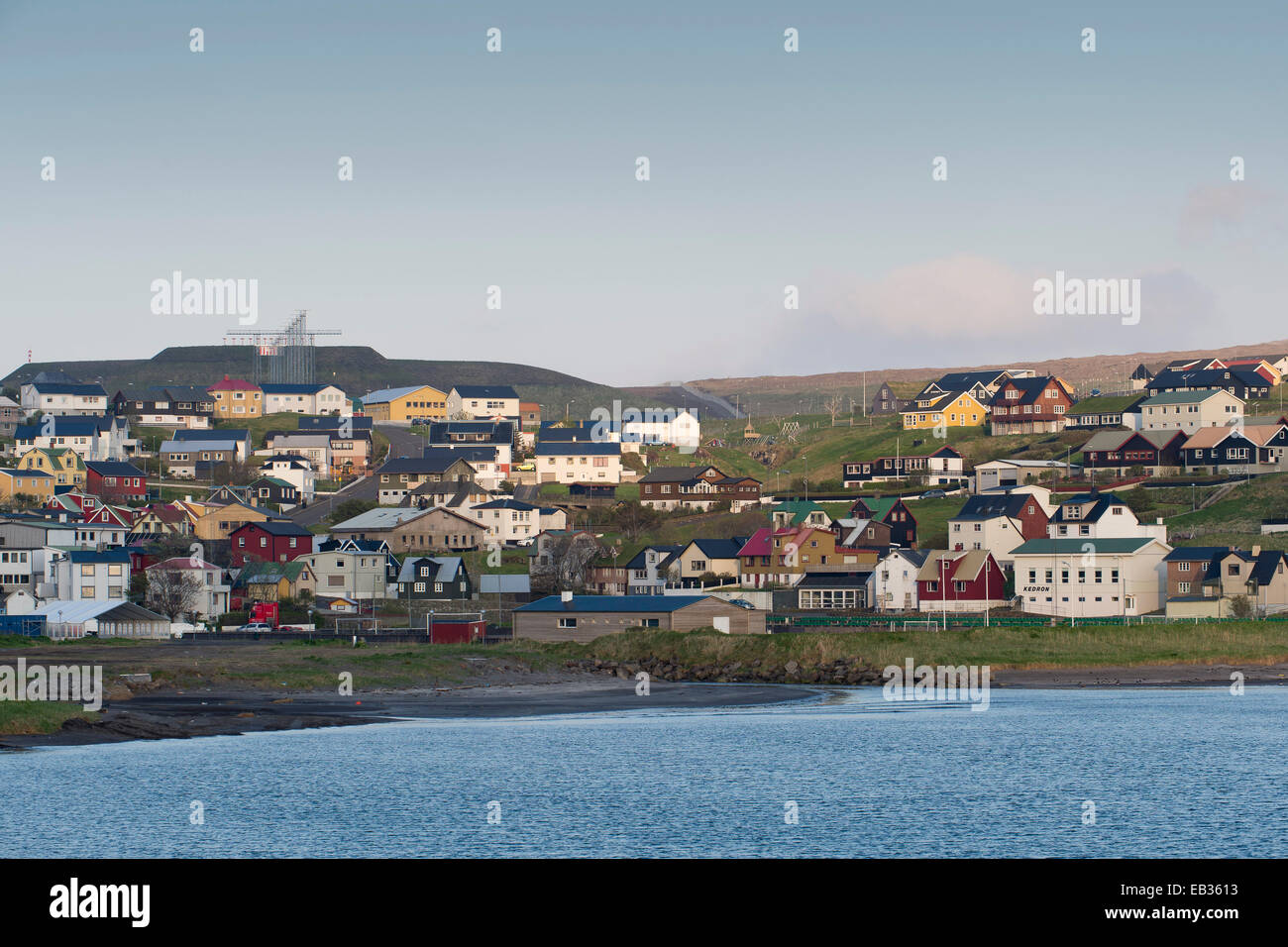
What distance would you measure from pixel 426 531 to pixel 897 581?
36640 mm

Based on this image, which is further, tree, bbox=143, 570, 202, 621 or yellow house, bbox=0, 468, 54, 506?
yellow house, bbox=0, 468, 54, 506

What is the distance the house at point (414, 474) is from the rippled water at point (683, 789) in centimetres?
6836

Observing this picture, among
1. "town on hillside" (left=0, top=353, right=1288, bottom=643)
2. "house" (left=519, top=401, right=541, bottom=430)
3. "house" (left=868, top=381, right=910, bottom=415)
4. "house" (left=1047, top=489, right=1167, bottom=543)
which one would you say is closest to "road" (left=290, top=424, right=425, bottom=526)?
"town on hillside" (left=0, top=353, right=1288, bottom=643)

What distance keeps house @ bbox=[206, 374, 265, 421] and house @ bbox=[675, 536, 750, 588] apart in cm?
7834

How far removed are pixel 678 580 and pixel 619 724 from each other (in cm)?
4229

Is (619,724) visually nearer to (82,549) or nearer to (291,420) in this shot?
(82,549)

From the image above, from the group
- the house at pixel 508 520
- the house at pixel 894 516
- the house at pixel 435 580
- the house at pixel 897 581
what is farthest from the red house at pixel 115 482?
the house at pixel 897 581

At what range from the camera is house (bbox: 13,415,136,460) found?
125 m

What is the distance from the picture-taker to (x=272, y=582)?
276ft

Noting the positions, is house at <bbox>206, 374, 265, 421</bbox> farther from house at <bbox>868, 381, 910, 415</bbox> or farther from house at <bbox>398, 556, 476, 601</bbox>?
house at <bbox>868, 381, 910, 415</bbox>

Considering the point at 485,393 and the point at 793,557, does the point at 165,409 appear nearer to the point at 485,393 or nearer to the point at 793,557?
the point at 485,393
